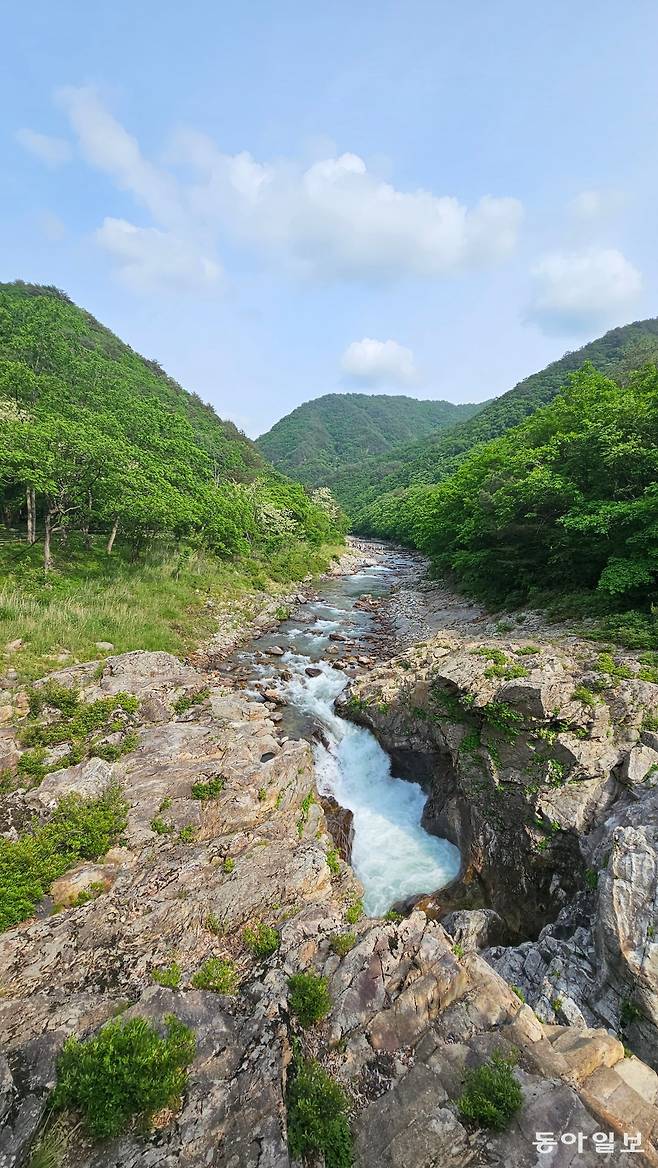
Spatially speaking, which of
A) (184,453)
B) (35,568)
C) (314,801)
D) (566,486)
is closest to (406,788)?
(314,801)

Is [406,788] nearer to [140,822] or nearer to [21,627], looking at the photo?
[140,822]

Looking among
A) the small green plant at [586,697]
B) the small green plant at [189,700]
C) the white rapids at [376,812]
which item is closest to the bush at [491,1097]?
the white rapids at [376,812]

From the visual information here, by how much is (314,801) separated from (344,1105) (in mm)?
7853

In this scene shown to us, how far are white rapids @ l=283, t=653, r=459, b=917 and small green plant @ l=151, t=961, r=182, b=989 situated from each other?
19.1ft

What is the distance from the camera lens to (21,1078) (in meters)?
5.77

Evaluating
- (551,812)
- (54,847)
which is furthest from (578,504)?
(54,847)

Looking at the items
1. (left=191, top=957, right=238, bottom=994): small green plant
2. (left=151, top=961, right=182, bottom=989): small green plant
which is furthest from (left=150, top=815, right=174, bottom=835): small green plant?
(left=191, top=957, right=238, bottom=994): small green plant

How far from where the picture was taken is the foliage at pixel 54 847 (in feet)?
28.2

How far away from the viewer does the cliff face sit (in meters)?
5.46

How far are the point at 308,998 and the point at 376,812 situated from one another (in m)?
8.82

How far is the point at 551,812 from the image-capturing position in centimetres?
1135

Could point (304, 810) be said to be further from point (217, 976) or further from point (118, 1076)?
point (118, 1076)

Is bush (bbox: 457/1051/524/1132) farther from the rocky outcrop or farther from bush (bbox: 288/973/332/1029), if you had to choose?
the rocky outcrop

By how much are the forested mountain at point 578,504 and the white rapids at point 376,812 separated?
11.8 m
